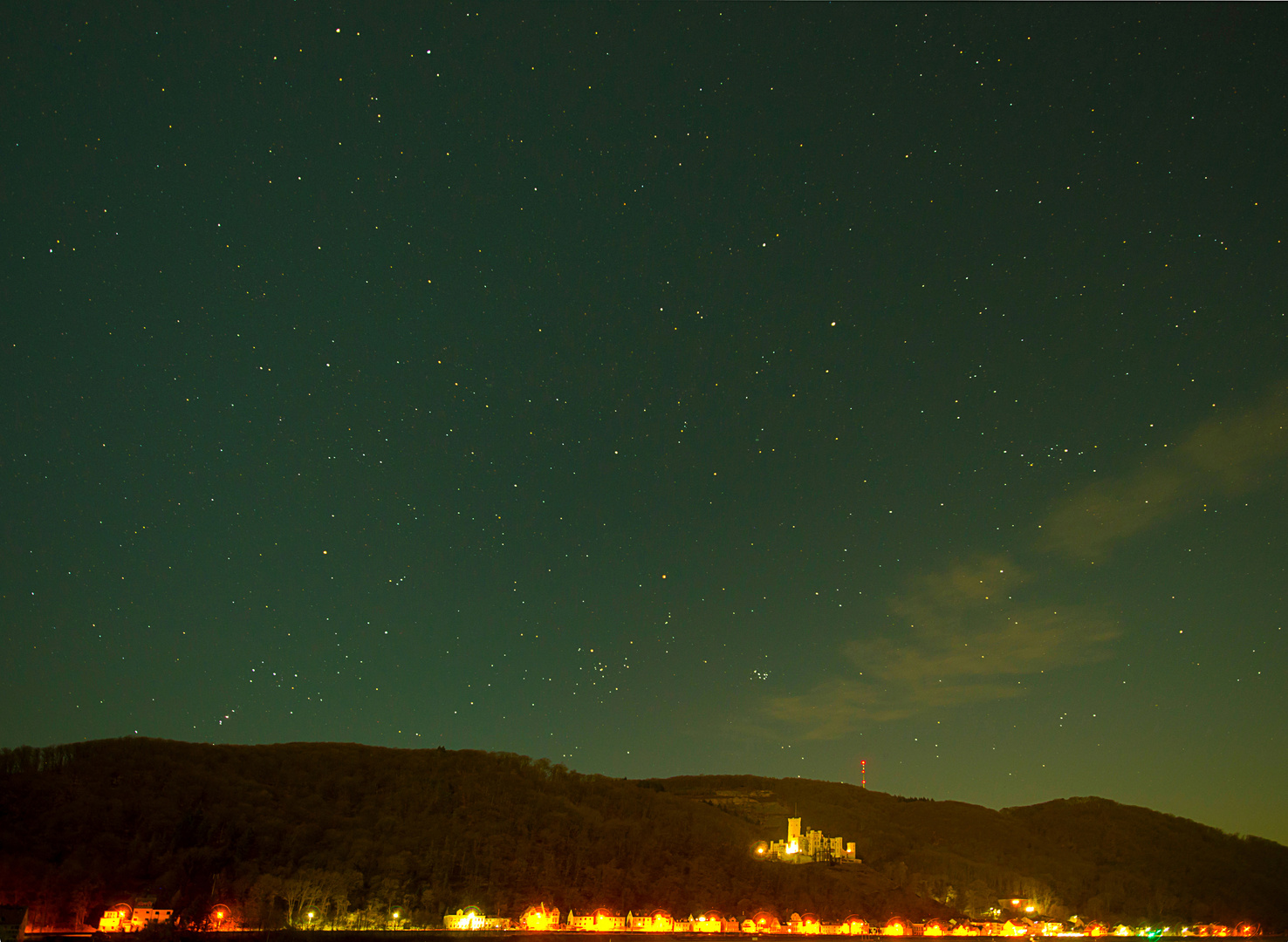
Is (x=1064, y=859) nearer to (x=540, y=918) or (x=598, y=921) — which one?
(x=598, y=921)

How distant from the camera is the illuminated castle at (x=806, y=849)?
474ft

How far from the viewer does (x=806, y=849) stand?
147 meters

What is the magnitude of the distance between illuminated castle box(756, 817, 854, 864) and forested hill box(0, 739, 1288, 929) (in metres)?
3.99

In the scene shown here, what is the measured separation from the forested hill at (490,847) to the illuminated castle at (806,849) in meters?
3.99

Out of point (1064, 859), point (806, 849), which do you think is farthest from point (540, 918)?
point (1064, 859)

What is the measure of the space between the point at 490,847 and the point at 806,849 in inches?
2241

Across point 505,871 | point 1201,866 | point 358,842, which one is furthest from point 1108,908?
point 358,842

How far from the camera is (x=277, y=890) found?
79.8 m

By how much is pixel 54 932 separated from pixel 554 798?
8254 centimetres

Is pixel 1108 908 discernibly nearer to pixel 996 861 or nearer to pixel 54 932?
pixel 996 861

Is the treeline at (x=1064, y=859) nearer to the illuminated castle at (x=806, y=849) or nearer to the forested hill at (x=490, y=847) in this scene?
the forested hill at (x=490, y=847)

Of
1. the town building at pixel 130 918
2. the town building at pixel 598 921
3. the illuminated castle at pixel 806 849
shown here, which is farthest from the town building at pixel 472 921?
the illuminated castle at pixel 806 849

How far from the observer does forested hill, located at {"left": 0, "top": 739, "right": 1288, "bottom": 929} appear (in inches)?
3337

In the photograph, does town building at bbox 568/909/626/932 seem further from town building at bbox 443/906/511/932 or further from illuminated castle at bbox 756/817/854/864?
illuminated castle at bbox 756/817/854/864
